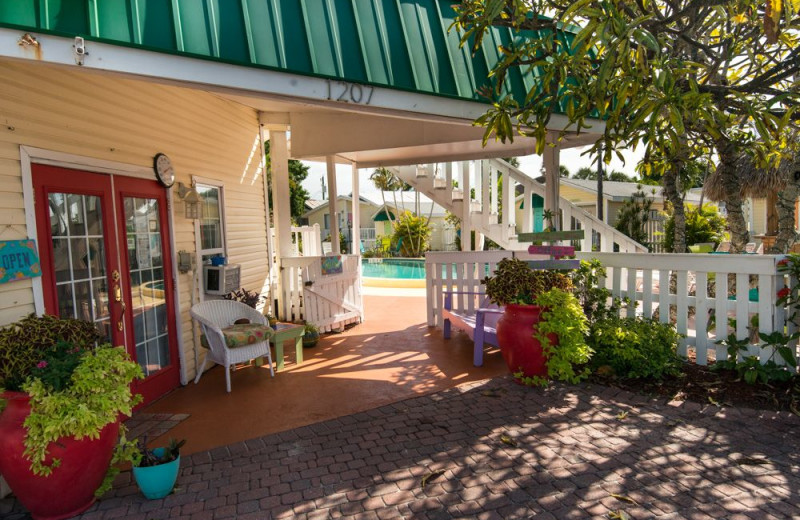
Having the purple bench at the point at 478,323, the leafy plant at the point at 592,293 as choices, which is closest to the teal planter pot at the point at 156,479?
the purple bench at the point at 478,323

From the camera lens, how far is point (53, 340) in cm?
253

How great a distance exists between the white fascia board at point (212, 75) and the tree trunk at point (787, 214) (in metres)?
3.74

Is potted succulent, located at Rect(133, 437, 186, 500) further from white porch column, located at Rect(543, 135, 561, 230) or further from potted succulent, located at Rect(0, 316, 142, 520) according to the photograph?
white porch column, located at Rect(543, 135, 561, 230)

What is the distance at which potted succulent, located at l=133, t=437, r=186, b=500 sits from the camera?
2.56 m

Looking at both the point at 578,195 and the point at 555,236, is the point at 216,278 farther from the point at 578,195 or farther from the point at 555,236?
the point at 578,195

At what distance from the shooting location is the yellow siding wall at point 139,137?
285 centimetres

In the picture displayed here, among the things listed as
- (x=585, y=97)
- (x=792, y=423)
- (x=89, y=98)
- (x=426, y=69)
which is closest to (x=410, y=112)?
(x=426, y=69)

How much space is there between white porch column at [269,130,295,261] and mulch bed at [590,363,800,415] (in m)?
4.45

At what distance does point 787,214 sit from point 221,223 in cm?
629

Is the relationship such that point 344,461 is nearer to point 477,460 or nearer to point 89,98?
point 477,460

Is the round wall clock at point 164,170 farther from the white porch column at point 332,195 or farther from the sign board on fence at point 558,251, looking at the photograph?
the sign board on fence at point 558,251

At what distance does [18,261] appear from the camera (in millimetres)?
2812

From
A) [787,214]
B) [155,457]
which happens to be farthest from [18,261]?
[787,214]

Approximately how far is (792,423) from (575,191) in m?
19.3
